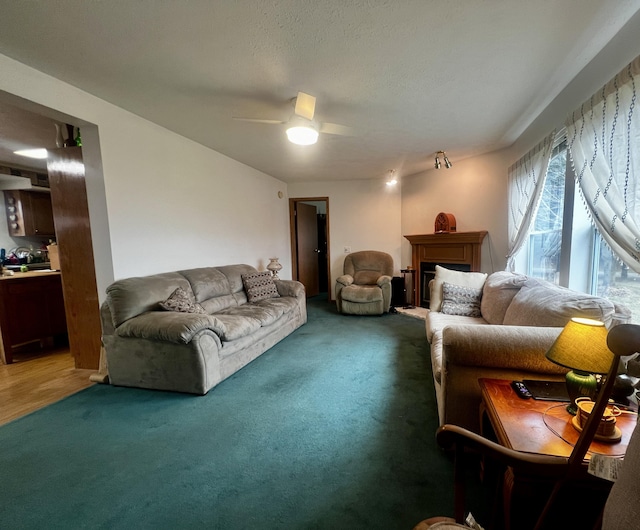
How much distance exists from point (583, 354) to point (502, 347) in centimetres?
51

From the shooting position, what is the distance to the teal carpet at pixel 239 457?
128 cm

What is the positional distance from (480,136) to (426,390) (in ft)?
9.54

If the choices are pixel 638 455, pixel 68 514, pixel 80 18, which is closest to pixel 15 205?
pixel 80 18

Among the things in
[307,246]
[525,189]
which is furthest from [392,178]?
[307,246]

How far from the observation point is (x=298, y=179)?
18.0 feet

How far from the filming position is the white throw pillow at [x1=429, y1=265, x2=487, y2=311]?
3.07 m

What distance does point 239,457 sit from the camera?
1.61m

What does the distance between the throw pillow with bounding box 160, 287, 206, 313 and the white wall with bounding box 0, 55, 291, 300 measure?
0.43 meters

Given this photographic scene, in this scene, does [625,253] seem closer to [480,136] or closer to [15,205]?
[480,136]

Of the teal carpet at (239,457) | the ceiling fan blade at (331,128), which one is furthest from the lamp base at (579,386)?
the ceiling fan blade at (331,128)

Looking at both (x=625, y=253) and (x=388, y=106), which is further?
(x=388, y=106)

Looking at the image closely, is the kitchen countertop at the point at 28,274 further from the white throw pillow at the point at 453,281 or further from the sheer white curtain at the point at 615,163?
the sheer white curtain at the point at 615,163

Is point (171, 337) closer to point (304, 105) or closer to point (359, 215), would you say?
point (304, 105)

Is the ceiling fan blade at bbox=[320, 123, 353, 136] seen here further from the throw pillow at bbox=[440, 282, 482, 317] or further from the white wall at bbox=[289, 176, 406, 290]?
the white wall at bbox=[289, 176, 406, 290]
